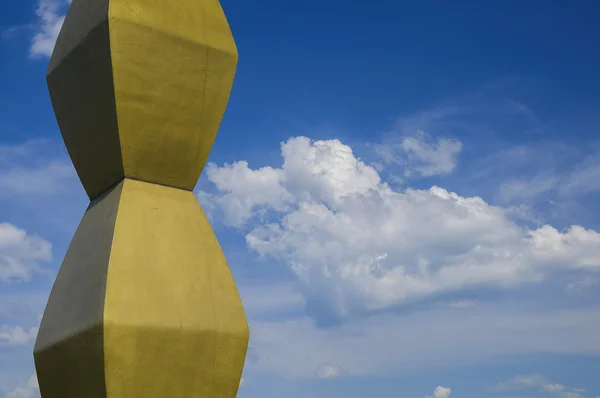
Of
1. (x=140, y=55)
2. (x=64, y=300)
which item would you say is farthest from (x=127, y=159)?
(x=64, y=300)

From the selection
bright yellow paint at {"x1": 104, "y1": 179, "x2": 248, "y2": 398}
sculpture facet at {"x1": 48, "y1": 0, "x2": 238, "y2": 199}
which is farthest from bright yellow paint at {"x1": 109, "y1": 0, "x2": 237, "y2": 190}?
bright yellow paint at {"x1": 104, "y1": 179, "x2": 248, "y2": 398}

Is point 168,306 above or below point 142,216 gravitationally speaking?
below

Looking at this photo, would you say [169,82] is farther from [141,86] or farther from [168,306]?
[168,306]

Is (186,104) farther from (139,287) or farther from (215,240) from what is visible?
(139,287)

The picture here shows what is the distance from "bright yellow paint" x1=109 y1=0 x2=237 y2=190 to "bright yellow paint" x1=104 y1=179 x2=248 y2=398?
0.45 m

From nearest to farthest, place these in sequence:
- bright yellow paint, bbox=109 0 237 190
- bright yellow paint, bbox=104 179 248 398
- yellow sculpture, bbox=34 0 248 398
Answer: bright yellow paint, bbox=104 179 248 398 → yellow sculpture, bbox=34 0 248 398 → bright yellow paint, bbox=109 0 237 190

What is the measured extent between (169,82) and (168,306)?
3.28m

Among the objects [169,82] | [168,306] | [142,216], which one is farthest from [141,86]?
[168,306]

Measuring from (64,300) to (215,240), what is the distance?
7.43ft

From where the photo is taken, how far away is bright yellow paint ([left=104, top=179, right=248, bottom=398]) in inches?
369

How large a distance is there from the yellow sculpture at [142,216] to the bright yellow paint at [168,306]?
0.05 ft

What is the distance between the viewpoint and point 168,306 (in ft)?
32.3

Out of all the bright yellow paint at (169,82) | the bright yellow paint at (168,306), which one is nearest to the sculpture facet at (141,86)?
the bright yellow paint at (169,82)

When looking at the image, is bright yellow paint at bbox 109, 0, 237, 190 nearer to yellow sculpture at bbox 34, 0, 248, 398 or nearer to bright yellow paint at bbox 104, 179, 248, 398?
yellow sculpture at bbox 34, 0, 248, 398
